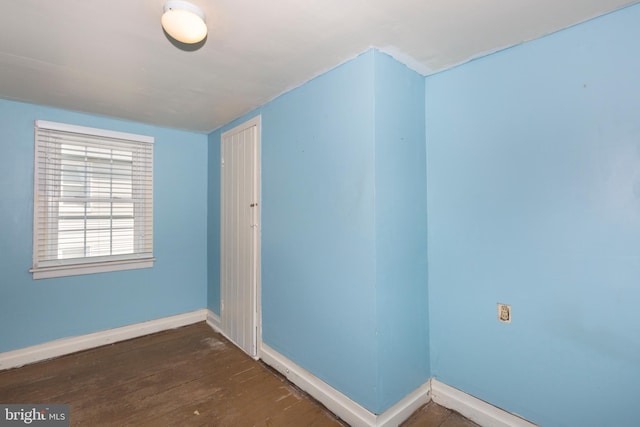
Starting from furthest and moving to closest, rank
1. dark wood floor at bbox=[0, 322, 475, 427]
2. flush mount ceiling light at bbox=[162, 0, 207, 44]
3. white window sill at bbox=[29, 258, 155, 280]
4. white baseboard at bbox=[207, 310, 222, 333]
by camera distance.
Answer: white baseboard at bbox=[207, 310, 222, 333] → white window sill at bbox=[29, 258, 155, 280] → dark wood floor at bbox=[0, 322, 475, 427] → flush mount ceiling light at bbox=[162, 0, 207, 44]

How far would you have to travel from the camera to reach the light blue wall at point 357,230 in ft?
5.56

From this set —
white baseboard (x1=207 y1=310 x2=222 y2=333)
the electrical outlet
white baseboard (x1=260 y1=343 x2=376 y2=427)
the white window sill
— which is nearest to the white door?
white baseboard (x1=207 y1=310 x2=222 y2=333)

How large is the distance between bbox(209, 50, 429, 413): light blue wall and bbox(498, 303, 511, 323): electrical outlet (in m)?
0.47

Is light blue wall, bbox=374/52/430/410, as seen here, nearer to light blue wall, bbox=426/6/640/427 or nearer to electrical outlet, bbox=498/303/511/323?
light blue wall, bbox=426/6/640/427

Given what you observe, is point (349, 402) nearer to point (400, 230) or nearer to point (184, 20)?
point (400, 230)

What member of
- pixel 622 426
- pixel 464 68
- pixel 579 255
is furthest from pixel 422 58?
pixel 622 426

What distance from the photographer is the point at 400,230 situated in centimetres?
183

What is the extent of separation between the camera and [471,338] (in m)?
1.84

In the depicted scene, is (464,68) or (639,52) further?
(464,68)

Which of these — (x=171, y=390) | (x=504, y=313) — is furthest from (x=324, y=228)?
(x=171, y=390)

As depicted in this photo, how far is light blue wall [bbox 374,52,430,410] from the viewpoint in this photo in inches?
66.8

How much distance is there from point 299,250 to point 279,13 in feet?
4.96

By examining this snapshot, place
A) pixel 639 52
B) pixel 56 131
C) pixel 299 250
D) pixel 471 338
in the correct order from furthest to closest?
pixel 56 131 → pixel 299 250 → pixel 471 338 → pixel 639 52

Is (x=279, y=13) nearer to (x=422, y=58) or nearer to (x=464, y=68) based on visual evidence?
(x=422, y=58)
